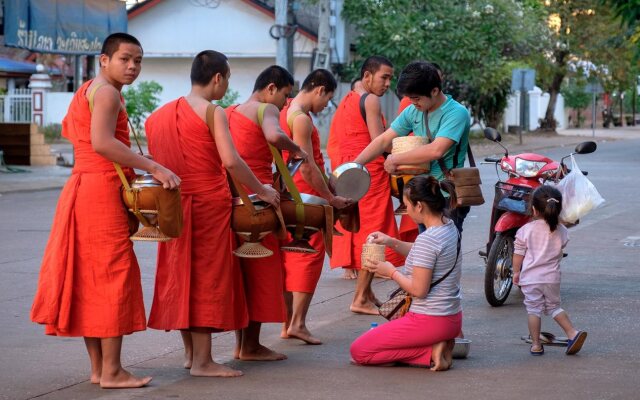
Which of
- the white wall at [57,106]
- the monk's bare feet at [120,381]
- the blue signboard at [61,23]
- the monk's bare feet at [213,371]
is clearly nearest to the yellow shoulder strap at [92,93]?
the monk's bare feet at [120,381]

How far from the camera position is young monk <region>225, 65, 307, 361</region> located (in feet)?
23.3

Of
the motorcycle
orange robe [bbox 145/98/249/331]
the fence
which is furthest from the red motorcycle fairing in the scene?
the fence

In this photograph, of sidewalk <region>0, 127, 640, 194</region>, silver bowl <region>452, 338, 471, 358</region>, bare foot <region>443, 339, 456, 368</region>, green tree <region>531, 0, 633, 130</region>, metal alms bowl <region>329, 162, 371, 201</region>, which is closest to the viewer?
bare foot <region>443, 339, 456, 368</region>

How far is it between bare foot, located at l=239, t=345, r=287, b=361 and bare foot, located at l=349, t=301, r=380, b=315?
1.79 meters

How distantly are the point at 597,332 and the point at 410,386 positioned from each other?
7.10ft

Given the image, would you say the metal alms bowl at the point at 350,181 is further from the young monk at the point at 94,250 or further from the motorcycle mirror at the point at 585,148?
the motorcycle mirror at the point at 585,148

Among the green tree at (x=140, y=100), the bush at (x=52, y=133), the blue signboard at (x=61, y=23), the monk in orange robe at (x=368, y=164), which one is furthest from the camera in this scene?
the bush at (x=52, y=133)

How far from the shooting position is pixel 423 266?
271 inches

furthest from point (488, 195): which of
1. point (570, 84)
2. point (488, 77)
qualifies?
point (570, 84)

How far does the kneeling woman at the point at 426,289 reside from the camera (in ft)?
22.6

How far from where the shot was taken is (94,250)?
20.9ft

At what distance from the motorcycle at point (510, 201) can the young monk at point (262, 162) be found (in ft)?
8.00

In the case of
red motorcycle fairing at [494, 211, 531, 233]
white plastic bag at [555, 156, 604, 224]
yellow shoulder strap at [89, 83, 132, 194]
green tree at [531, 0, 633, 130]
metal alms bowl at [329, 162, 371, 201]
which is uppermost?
green tree at [531, 0, 633, 130]

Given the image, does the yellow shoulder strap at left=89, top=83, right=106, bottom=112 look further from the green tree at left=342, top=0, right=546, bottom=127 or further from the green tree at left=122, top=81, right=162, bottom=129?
the green tree at left=342, top=0, right=546, bottom=127
